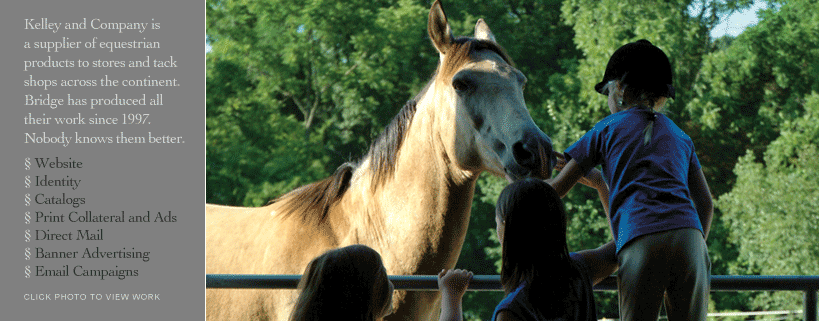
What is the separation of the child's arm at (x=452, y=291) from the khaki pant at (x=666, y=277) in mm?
462

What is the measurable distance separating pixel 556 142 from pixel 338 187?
579 inches

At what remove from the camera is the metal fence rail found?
190 centimetres

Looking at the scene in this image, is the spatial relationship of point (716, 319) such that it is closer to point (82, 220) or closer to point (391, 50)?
point (391, 50)

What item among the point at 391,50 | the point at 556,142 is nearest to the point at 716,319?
the point at 556,142

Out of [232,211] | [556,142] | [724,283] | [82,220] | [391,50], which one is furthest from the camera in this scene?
[391,50]

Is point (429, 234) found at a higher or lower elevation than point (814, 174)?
higher

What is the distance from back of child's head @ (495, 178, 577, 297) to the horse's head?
2.21 feet

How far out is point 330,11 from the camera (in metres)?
18.6

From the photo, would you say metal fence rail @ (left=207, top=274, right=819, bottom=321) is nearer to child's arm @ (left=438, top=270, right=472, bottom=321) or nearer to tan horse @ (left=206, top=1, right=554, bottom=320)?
child's arm @ (left=438, top=270, right=472, bottom=321)

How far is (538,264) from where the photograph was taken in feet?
5.55

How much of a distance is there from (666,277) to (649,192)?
9.7 inches

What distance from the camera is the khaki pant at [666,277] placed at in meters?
1.81

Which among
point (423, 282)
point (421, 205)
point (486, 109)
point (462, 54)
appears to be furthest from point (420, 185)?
point (423, 282)

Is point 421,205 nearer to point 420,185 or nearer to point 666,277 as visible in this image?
point 420,185
